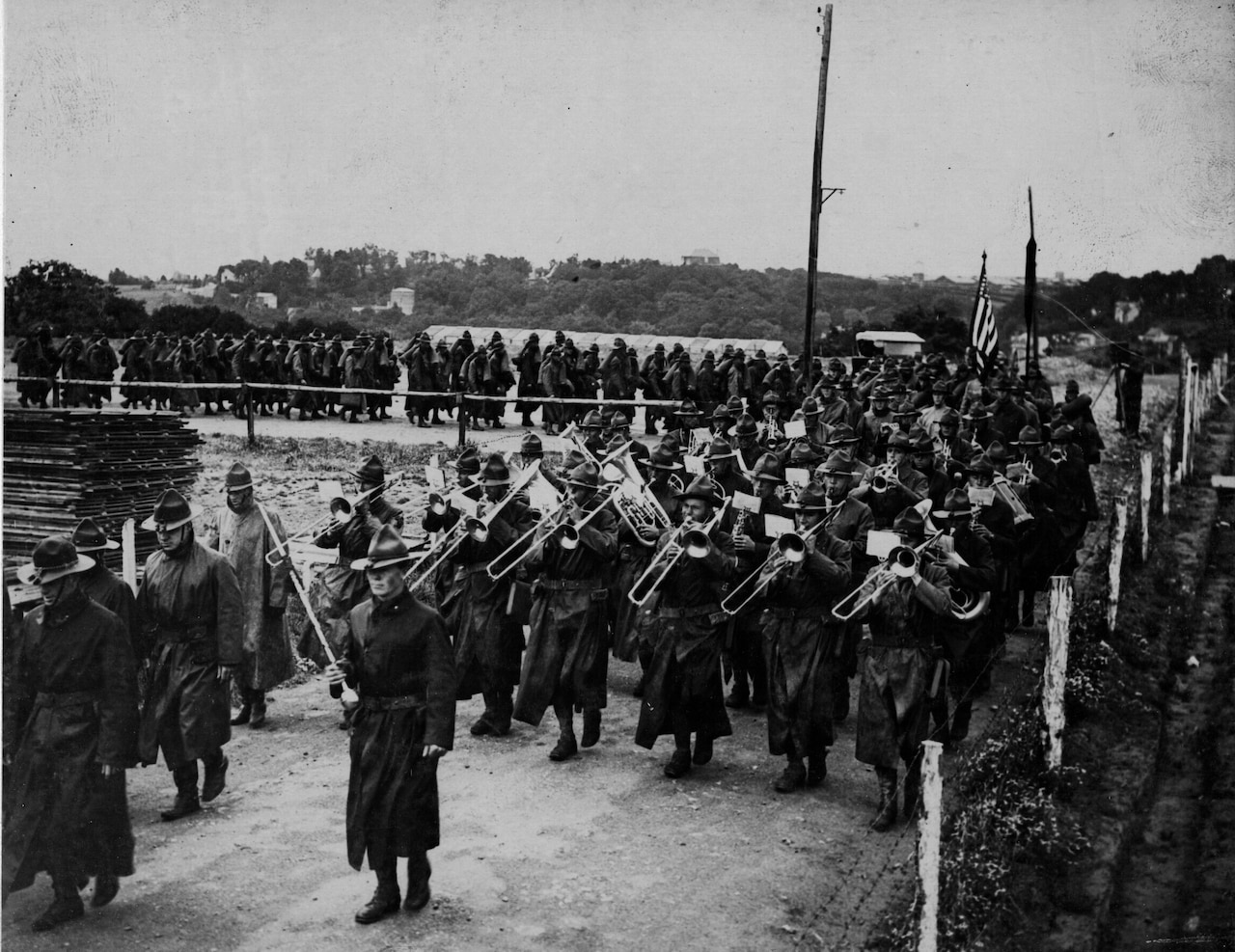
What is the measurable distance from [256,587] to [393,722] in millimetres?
3341

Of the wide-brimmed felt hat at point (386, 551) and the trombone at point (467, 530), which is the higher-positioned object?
the wide-brimmed felt hat at point (386, 551)

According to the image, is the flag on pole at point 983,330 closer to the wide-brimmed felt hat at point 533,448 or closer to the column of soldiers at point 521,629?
the column of soldiers at point 521,629

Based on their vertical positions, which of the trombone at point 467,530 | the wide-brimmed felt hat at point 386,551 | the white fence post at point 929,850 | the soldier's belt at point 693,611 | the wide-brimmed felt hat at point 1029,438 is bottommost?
the white fence post at point 929,850

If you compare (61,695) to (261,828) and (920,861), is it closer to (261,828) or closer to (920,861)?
(261,828)

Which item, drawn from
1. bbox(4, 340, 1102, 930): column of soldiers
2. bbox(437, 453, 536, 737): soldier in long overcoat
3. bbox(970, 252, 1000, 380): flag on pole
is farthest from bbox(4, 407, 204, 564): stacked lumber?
bbox(970, 252, 1000, 380): flag on pole

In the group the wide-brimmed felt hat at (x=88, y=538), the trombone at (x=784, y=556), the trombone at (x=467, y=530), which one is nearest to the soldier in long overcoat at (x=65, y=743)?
the wide-brimmed felt hat at (x=88, y=538)

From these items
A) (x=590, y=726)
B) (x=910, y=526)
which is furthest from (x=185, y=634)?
(x=910, y=526)

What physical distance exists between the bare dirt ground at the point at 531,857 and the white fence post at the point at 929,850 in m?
0.72

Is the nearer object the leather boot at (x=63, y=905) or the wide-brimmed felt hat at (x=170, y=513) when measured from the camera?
the leather boot at (x=63, y=905)

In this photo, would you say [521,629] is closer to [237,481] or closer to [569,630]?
[569,630]

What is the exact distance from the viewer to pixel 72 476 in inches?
390

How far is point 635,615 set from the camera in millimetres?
9797

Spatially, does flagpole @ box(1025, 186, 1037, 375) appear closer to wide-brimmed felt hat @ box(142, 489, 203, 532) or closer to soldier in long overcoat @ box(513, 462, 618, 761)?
soldier in long overcoat @ box(513, 462, 618, 761)

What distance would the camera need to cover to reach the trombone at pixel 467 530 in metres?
8.57
